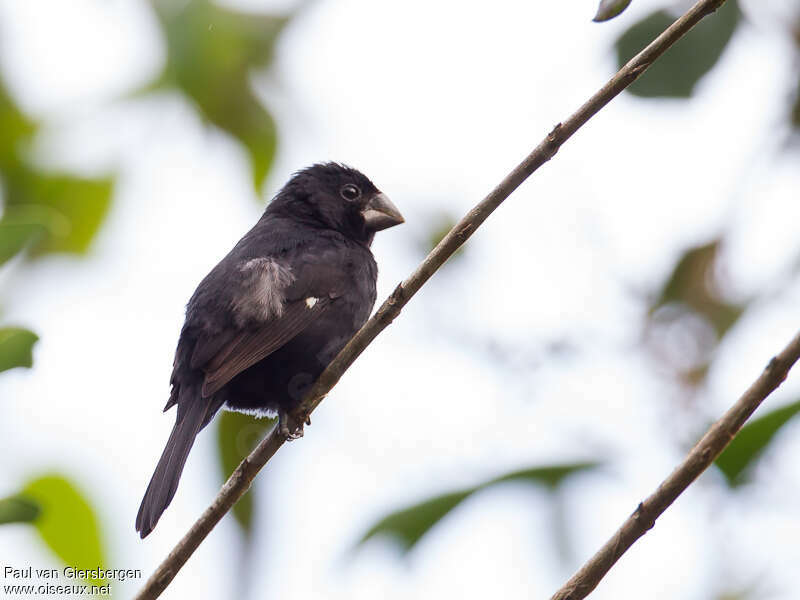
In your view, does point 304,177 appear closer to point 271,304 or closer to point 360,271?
point 360,271

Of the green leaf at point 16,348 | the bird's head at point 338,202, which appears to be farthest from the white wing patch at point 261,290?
the green leaf at point 16,348

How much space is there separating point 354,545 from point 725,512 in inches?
43.2

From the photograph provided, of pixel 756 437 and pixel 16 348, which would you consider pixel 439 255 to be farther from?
pixel 16 348

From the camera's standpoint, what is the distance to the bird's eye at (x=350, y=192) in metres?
5.08

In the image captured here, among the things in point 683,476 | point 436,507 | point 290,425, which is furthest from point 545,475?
point 290,425

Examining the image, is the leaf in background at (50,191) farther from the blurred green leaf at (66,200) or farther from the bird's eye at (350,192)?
the bird's eye at (350,192)

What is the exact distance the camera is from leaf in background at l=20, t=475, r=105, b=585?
3.12m

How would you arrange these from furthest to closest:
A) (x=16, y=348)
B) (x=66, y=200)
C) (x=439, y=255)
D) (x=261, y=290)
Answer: (x=66, y=200) < (x=261, y=290) < (x=439, y=255) < (x=16, y=348)

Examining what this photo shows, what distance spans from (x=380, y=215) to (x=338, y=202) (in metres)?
0.21

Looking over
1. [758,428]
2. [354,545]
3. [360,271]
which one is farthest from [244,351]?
[758,428]

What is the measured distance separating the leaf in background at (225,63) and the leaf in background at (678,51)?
5.62 ft

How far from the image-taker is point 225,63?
443 centimetres

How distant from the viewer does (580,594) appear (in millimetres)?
1955

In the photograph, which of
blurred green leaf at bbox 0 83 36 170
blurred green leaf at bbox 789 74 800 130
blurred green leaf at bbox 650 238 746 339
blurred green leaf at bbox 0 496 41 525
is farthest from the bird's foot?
blurred green leaf at bbox 789 74 800 130
